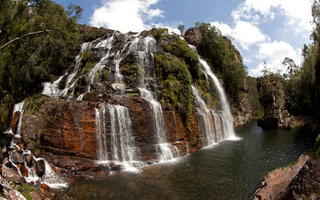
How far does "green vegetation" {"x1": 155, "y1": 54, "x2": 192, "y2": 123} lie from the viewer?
56.7ft

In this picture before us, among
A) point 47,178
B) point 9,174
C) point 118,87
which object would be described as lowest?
point 47,178

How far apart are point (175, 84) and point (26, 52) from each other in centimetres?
1518

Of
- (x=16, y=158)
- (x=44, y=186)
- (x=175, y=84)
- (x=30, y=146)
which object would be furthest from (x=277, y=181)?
(x=30, y=146)

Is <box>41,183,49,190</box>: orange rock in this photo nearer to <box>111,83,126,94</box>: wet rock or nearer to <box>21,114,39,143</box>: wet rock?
<box>21,114,39,143</box>: wet rock

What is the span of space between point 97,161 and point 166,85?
9709 millimetres

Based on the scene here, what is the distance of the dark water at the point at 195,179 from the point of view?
346 inches

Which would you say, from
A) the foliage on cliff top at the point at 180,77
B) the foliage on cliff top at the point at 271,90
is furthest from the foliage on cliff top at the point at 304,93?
the foliage on cliff top at the point at 180,77

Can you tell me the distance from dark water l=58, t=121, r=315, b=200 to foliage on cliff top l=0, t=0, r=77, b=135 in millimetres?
7420

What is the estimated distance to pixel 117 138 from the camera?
1290 centimetres

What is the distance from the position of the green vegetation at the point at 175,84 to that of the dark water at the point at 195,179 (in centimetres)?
428

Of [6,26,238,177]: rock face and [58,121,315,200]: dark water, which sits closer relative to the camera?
[58,121,315,200]: dark water

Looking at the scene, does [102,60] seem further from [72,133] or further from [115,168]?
[115,168]

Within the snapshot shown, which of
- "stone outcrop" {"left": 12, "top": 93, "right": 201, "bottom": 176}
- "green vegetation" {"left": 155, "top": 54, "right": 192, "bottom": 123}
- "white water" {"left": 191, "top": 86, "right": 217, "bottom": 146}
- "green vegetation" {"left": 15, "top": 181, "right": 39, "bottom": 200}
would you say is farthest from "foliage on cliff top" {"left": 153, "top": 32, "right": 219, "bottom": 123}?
"green vegetation" {"left": 15, "top": 181, "right": 39, "bottom": 200}

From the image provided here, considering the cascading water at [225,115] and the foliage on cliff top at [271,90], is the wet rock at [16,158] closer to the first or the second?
the cascading water at [225,115]
